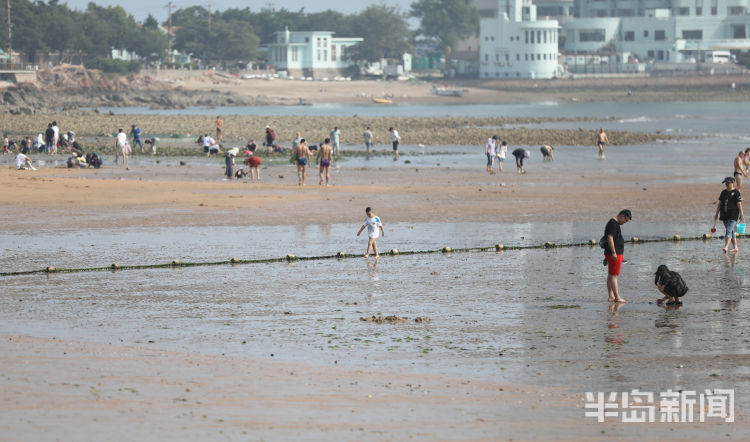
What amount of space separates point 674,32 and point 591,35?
49.4ft

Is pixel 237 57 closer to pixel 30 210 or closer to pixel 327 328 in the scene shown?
pixel 30 210

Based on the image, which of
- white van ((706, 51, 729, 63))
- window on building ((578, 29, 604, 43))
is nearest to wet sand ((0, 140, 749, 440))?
white van ((706, 51, 729, 63))

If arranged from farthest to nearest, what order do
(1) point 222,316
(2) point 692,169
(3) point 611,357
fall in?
(2) point 692,169, (1) point 222,316, (3) point 611,357

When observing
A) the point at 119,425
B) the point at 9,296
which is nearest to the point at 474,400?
the point at 119,425

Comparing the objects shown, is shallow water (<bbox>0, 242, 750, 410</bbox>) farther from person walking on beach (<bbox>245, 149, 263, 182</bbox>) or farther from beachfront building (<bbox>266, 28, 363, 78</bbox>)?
beachfront building (<bbox>266, 28, 363, 78</bbox>)

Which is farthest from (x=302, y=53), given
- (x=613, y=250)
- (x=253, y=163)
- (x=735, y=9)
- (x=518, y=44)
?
(x=613, y=250)

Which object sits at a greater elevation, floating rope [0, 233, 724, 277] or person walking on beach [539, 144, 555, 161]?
person walking on beach [539, 144, 555, 161]

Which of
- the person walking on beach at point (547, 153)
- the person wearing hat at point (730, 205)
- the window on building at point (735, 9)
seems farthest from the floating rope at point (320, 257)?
the window on building at point (735, 9)

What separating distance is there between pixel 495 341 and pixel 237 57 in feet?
590

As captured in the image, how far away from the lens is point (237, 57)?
627 feet

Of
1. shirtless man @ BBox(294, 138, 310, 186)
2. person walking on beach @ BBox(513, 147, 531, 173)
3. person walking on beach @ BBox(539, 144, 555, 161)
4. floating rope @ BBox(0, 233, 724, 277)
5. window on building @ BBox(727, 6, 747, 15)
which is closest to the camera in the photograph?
floating rope @ BBox(0, 233, 724, 277)

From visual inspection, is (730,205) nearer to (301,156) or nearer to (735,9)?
(301,156)

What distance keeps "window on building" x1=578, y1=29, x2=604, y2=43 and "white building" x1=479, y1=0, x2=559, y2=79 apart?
12310 millimetres

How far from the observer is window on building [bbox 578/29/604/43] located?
197 meters
